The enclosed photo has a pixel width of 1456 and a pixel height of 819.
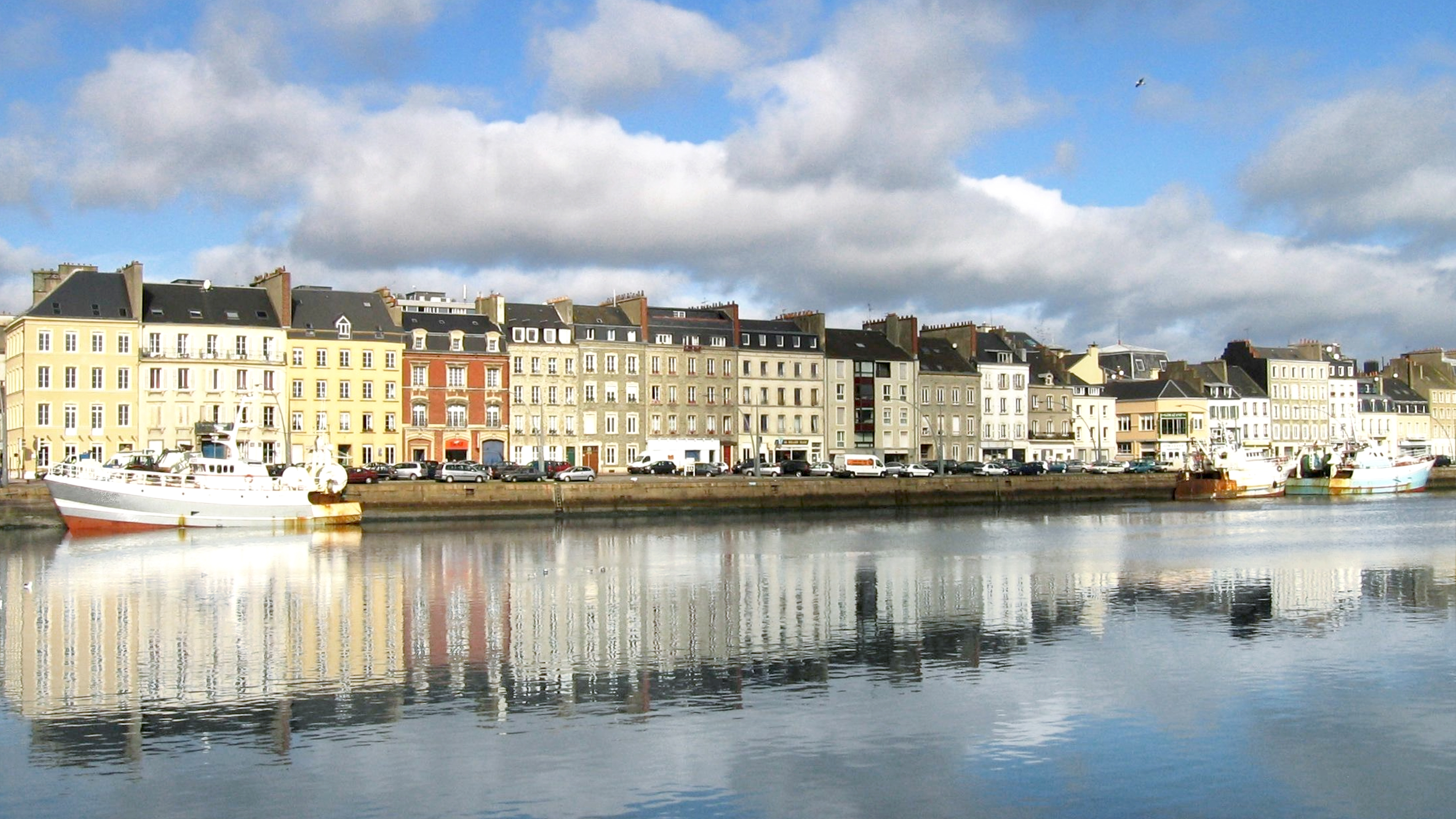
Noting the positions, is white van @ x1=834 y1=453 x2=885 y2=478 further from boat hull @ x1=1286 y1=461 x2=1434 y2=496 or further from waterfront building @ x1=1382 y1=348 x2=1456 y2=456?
waterfront building @ x1=1382 y1=348 x2=1456 y2=456

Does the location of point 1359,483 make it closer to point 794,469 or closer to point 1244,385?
point 794,469

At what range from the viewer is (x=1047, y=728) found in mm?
19703

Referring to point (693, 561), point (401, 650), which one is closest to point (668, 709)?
point (401, 650)

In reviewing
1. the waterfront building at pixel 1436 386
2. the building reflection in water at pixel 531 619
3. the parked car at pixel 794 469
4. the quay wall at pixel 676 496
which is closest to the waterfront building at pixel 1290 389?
the waterfront building at pixel 1436 386

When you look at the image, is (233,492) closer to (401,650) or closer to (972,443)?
(401,650)

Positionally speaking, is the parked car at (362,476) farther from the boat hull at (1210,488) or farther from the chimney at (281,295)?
the boat hull at (1210,488)

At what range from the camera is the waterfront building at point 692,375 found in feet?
317

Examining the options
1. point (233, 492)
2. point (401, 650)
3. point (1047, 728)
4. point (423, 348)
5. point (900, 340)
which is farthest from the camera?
point (900, 340)

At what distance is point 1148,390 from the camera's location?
12712 centimetres

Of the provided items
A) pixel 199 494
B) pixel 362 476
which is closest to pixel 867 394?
pixel 362 476

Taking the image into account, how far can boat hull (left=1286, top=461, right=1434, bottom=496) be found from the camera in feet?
312

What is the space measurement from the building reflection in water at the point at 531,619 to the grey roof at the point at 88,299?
31.2 metres

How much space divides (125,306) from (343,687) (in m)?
64.5

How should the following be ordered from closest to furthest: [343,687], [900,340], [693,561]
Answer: [343,687], [693,561], [900,340]
